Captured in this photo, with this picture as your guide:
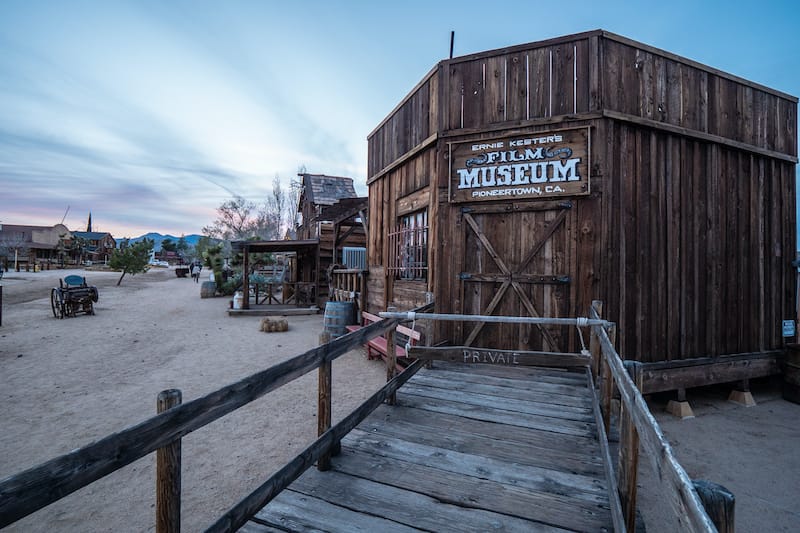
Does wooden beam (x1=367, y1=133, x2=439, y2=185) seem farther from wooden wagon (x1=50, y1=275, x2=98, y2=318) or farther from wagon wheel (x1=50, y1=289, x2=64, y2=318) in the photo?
wagon wheel (x1=50, y1=289, x2=64, y2=318)

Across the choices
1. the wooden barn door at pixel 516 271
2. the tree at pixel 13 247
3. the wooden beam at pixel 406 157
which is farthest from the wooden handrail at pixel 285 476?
the tree at pixel 13 247

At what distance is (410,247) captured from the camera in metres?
8.16

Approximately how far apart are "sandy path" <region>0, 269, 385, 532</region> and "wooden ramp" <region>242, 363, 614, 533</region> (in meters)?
1.75

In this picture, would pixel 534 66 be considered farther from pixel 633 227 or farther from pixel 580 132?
pixel 633 227

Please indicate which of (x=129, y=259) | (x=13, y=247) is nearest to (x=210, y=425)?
(x=129, y=259)

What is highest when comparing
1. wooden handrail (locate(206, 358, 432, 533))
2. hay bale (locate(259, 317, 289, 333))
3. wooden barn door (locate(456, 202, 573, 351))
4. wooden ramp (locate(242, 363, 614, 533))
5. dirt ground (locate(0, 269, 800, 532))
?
wooden barn door (locate(456, 202, 573, 351))

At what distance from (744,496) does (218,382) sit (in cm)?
826

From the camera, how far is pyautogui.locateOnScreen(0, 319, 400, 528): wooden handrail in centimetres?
109

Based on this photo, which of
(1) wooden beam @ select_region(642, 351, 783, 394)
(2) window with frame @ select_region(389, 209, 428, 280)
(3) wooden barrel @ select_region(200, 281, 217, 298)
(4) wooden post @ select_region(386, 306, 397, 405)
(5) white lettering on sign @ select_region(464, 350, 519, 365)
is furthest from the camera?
(3) wooden barrel @ select_region(200, 281, 217, 298)

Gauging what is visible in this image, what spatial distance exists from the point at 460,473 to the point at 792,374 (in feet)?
28.1

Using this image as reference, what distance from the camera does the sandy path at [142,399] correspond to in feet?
12.6

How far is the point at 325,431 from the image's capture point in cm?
288

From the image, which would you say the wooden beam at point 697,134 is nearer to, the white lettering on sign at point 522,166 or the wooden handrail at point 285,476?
the white lettering on sign at point 522,166

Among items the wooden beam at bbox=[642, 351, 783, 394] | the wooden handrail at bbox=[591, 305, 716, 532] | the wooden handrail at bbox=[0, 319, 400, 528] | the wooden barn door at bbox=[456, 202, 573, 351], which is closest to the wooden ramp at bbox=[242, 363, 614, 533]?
the wooden handrail at bbox=[0, 319, 400, 528]
